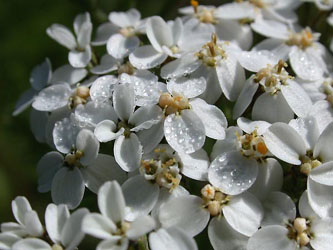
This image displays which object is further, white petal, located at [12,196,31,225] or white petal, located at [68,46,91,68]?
white petal, located at [68,46,91,68]

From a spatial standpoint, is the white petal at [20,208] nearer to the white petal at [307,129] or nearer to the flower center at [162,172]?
the flower center at [162,172]

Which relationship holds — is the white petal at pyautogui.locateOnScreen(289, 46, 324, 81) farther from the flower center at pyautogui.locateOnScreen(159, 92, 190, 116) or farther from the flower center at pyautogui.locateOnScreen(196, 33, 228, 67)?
the flower center at pyautogui.locateOnScreen(159, 92, 190, 116)

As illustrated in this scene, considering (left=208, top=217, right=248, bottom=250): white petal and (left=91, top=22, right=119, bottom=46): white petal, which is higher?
(left=91, top=22, right=119, bottom=46): white petal

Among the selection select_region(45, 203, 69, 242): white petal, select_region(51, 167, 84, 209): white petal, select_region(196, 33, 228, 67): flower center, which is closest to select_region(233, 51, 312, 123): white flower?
select_region(196, 33, 228, 67): flower center

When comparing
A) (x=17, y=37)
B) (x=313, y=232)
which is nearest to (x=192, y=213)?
(x=313, y=232)

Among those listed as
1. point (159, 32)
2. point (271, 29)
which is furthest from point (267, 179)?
point (271, 29)

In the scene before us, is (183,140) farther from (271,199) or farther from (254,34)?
(254,34)
